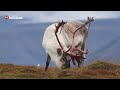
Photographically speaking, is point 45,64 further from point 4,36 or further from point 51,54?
point 4,36

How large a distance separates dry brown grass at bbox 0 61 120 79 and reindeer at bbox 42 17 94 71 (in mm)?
110

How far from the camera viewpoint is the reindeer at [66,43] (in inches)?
149

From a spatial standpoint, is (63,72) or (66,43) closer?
(63,72)

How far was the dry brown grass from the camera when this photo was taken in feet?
11.9

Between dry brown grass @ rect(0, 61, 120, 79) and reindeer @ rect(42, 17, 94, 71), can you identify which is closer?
dry brown grass @ rect(0, 61, 120, 79)

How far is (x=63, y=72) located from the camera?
3684 mm

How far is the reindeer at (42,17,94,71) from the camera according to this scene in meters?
3.77

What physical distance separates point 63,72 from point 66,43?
379 mm

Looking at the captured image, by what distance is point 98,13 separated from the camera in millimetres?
3676

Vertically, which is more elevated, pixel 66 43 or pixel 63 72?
pixel 66 43

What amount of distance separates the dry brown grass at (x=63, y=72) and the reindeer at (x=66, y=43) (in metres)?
0.11

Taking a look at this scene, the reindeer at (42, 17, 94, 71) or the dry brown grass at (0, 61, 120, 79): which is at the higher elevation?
the reindeer at (42, 17, 94, 71)

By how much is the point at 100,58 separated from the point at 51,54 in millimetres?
609
